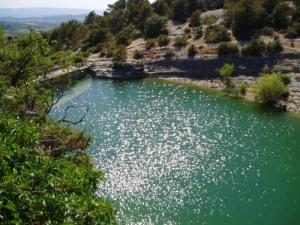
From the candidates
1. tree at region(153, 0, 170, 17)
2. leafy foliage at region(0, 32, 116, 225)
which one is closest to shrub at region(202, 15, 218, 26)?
tree at region(153, 0, 170, 17)

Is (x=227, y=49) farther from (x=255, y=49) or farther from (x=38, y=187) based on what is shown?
(x=38, y=187)

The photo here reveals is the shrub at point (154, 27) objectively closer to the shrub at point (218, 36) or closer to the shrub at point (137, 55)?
the shrub at point (137, 55)

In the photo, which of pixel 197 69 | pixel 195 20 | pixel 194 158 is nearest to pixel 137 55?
pixel 197 69

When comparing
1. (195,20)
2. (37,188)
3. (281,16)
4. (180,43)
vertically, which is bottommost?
(180,43)

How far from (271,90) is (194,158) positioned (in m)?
25.4

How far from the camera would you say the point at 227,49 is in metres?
88.4

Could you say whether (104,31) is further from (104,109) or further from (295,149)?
(295,149)

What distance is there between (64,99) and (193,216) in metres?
43.2

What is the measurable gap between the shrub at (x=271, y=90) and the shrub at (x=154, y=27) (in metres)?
44.2

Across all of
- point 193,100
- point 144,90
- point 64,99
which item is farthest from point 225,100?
point 64,99

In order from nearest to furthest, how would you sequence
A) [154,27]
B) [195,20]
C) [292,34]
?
[292,34] → [154,27] → [195,20]

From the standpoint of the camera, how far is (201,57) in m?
89.3

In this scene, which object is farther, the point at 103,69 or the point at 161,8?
the point at 161,8

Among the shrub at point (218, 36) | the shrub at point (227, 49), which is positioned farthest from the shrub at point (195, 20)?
the shrub at point (227, 49)
